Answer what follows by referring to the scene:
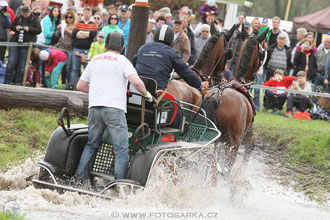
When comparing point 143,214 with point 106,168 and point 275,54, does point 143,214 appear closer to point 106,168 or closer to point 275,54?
point 106,168

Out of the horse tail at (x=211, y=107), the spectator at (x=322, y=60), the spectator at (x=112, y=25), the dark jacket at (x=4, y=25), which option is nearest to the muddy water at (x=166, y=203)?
the horse tail at (x=211, y=107)

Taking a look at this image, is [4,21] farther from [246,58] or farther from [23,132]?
[246,58]

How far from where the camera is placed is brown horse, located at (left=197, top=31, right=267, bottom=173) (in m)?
9.28

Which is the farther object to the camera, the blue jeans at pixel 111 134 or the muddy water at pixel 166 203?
the blue jeans at pixel 111 134

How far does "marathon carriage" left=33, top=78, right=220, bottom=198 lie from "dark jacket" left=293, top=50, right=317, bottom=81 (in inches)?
388

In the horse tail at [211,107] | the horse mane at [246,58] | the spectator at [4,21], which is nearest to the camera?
the horse tail at [211,107]

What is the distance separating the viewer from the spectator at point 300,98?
53.0ft

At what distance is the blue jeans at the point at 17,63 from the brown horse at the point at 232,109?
6.67 m

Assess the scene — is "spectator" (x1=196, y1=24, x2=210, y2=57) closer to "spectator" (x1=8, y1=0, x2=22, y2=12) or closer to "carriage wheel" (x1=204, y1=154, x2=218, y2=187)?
"spectator" (x1=8, y1=0, x2=22, y2=12)

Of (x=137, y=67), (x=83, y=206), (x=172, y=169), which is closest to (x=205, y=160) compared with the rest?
(x=172, y=169)

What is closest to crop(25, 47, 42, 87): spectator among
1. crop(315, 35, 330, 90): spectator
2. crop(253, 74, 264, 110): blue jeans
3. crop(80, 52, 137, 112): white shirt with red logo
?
crop(253, 74, 264, 110): blue jeans

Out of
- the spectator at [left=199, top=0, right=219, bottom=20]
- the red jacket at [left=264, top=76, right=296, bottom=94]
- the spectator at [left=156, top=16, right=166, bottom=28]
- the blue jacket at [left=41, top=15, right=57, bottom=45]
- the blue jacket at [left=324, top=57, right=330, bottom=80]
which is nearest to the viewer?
the red jacket at [left=264, top=76, right=296, bottom=94]

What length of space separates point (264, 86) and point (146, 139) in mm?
8898

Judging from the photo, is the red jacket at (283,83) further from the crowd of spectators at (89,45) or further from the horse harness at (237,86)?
the horse harness at (237,86)
